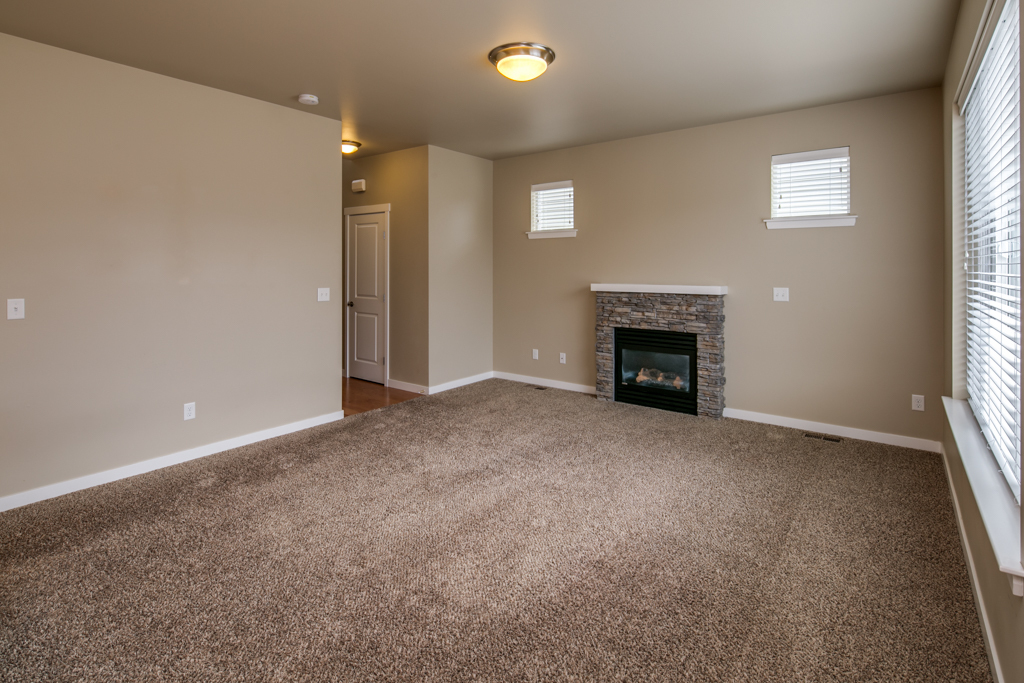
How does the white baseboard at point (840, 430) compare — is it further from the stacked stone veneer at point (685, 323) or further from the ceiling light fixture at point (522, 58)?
the ceiling light fixture at point (522, 58)

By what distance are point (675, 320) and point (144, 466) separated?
14.2ft

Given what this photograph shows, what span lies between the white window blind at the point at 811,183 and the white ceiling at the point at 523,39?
41 centimetres

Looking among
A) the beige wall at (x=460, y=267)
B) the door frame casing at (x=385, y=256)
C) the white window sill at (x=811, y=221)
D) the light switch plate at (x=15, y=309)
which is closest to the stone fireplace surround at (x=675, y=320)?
the white window sill at (x=811, y=221)

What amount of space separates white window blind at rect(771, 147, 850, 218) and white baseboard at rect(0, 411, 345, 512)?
170 inches

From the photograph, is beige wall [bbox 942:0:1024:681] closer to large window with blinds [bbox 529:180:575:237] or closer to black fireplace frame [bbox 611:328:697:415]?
black fireplace frame [bbox 611:328:697:415]

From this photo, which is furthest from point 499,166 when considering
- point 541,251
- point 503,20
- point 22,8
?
point 22,8

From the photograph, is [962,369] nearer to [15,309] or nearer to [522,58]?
[522,58]

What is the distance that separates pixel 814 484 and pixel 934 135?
8.69 ft

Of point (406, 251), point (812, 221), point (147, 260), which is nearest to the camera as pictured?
point (147, 260)

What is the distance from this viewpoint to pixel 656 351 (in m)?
5.16

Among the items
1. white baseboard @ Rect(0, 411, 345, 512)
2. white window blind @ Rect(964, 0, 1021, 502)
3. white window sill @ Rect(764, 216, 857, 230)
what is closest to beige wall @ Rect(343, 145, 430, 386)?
white baseboard @ Rect(0, 411, 345, 512)

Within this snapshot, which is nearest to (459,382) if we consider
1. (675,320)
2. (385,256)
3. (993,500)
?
(385,256)

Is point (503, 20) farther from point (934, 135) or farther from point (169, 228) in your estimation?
point (934, 135)

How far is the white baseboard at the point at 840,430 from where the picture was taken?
13.1 ft
